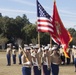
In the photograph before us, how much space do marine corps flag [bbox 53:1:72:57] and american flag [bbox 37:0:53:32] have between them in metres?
0.27

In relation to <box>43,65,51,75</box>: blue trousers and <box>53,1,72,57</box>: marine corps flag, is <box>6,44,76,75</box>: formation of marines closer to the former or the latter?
<box>43,65,51,75</box>: blue trousers

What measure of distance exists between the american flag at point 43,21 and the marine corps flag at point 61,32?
27 centimetres

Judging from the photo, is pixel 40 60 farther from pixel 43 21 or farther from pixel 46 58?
pixel 43 21

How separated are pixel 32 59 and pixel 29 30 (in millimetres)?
57618

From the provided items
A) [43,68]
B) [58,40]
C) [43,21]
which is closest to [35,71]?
[43,68]

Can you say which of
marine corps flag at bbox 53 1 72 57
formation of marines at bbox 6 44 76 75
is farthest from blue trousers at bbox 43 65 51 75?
marine corps flag at bbox 53 1 72 57

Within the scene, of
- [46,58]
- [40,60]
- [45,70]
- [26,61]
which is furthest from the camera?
[45,70]

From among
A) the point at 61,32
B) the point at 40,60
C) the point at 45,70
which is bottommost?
the point at 45,70

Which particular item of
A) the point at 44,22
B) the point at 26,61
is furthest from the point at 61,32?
the point at 26,61

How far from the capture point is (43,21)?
15.7 m

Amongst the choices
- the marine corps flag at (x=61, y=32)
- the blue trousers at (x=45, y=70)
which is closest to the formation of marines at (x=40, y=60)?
the blue trousers at (x=45, y=70)

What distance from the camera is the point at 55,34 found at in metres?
15.1

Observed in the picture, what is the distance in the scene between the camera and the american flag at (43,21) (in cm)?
1534

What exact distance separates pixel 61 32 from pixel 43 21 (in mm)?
1143
